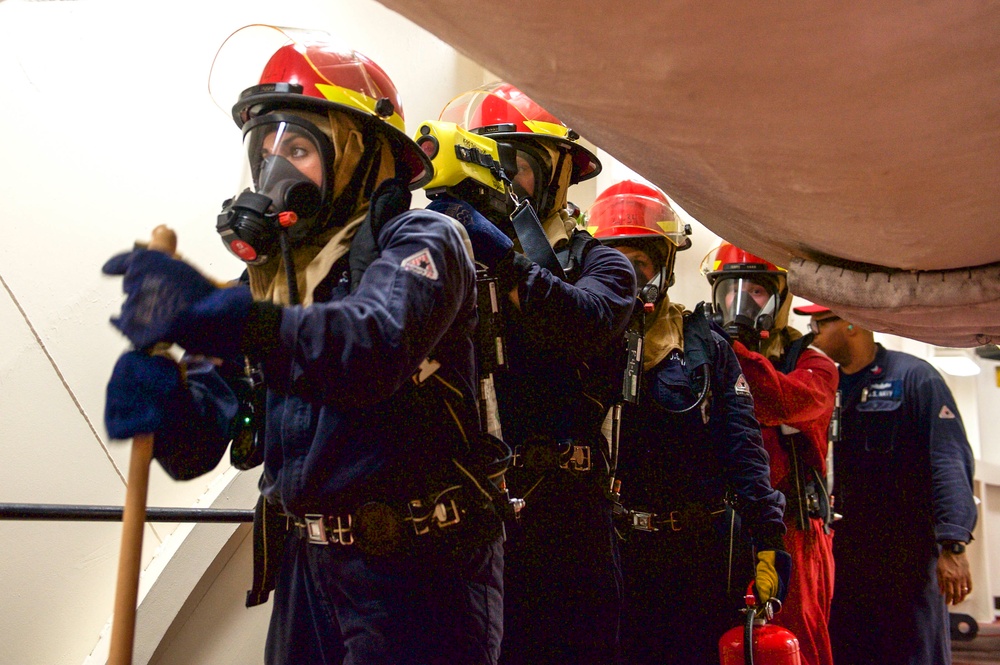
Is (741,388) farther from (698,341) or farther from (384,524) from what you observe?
(384,524)

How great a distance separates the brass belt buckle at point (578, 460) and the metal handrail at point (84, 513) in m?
0.95

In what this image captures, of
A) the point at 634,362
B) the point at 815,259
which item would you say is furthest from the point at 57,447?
the point at 815,259

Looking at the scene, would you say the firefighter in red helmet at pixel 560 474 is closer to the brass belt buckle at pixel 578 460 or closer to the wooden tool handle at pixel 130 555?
the brass belt buckle at pixel 578 460

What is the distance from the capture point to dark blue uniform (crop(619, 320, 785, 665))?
2791mm

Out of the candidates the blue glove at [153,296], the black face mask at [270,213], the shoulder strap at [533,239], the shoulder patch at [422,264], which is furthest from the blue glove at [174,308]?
the shoulder strap at [533,239]

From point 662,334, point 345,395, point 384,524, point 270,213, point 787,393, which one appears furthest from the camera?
point 787,393

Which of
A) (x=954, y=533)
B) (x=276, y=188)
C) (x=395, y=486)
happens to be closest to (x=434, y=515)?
(x=395, y=486)

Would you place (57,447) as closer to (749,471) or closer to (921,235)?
(749,471)

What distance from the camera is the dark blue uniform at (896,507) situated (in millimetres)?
3650

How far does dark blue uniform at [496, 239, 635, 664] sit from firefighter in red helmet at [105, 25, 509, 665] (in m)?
0.64

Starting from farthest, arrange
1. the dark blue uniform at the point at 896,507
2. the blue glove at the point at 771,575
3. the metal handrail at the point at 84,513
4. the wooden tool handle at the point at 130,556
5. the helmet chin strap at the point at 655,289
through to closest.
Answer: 1. the dark blue uniform at the point at 896,507
2. the helmet chin strap at the point at 655,289
3. the blue glove at the point at 771,575
4. the metal handrail at the point at 84,513
5. the wooden tool handle at the point at 130,556

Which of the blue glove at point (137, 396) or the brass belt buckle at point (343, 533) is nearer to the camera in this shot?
the blue glove at point (137, 396)

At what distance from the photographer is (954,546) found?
11.7 feet

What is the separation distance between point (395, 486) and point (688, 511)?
1484 millimetres
